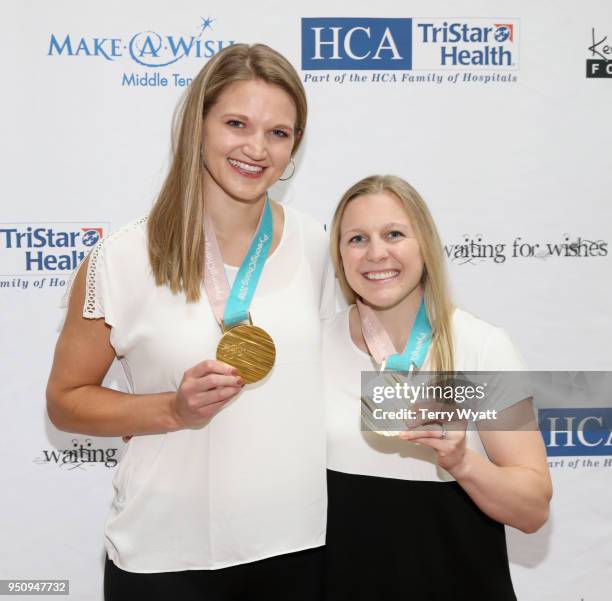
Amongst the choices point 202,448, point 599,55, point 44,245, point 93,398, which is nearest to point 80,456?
point 44,245

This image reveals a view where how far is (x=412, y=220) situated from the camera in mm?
1572

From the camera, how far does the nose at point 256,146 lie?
148 cm

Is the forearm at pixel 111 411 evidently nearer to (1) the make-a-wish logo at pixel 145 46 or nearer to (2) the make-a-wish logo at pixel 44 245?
(2) the make-a-wish logo at pixel 44 245

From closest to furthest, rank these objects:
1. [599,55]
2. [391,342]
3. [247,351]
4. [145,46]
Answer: [247,351], [391,342], [145,46], [599,55]

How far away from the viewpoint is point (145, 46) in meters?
2.35

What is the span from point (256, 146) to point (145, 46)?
1109mm

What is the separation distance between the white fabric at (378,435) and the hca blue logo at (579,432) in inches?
43.5

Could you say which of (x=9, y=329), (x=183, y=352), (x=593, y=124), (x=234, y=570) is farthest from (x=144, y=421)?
(x=593, y=124)

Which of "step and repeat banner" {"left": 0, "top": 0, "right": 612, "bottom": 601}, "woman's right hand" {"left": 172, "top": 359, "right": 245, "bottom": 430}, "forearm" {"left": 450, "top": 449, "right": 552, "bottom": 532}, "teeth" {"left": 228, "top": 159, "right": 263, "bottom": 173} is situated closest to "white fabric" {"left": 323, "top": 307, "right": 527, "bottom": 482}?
"forearm" {"left": 450, "top": 449, "right": 552, "bottom": 532}

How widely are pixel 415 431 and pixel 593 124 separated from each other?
169 cm

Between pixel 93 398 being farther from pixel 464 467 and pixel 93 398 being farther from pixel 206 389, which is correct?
pixel 464 467

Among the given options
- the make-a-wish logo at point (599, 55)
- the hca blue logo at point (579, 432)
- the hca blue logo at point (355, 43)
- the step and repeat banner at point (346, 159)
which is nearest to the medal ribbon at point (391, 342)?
the step and repeat banner at point (346, 159)

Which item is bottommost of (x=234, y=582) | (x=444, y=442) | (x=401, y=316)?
(x=234, y=582)

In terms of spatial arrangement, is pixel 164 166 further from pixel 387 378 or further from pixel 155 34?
pixel 387 378
